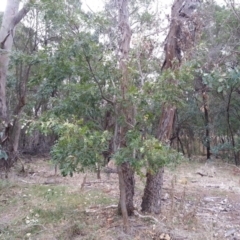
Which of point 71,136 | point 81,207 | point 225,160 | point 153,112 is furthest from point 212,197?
point 225,160

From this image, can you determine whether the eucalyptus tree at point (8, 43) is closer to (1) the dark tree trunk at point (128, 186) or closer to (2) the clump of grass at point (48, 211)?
(2) the clump of grass at point (48, 211)

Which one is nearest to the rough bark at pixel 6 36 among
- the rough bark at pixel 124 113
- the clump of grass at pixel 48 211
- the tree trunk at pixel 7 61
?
the tree trunk at pixel 7 61

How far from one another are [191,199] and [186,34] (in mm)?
2624

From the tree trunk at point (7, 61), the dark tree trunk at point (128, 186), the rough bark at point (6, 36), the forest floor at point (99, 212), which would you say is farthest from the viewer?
the rough bark at point (6, 36)

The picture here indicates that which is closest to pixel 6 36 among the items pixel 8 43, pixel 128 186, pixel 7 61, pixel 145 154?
pixel 8 43

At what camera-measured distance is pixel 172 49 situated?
14.1 ft

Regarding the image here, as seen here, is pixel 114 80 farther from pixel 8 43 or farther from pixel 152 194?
pixel 8 43

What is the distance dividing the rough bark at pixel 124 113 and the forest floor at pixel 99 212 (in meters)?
0.23

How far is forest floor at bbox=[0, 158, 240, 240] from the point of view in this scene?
149 inches

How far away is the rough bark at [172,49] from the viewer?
421 centimetres

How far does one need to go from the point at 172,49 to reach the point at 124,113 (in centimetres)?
122

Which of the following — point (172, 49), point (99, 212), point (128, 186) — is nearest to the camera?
point (128, 186)

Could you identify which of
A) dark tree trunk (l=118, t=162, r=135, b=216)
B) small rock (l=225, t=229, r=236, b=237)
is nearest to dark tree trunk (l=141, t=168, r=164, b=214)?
dark tree trunk (l=118, t=162, r=135, b=216)

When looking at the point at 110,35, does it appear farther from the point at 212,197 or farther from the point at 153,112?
the point at 212,197
